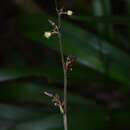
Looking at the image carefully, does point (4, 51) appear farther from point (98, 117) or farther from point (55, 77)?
point (98, 117)

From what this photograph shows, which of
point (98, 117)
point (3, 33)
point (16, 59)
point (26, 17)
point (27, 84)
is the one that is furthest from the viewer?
point (3, 33)

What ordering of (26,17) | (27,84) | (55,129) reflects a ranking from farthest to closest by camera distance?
1. (26,17)
2. (27,84)
3. (55,129)

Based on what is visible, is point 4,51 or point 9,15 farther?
point 9,15

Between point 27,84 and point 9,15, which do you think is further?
point 9,15

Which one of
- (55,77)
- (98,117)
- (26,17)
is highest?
(26,17)

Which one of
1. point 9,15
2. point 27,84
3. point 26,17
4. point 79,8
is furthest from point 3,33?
point 27,84

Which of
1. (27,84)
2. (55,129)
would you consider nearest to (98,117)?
(55,129)

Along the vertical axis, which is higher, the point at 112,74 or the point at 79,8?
the point at 79,8

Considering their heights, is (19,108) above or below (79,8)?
below

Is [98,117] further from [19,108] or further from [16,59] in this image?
[16,59]
